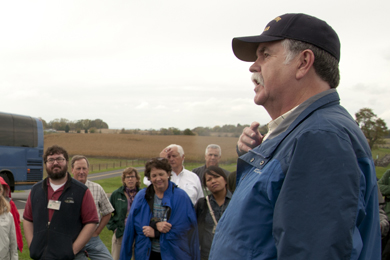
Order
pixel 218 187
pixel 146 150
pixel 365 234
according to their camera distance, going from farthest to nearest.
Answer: pixel 146 150, pixel 218 187, pixel 365 234

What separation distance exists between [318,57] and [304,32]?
0.11 meters

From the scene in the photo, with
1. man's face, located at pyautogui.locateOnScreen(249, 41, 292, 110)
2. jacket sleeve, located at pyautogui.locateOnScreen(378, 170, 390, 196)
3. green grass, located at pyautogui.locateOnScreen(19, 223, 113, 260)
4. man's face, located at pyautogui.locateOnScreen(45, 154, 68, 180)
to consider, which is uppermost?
man's face, located at pyautogui.locateOnScreen(249, 41, 292, 110)

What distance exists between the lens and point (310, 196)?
1003mm

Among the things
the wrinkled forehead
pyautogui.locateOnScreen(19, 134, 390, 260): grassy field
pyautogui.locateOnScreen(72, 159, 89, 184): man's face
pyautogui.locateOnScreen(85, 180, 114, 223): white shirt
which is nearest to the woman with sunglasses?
pyautogui.locateOnScreen(85, 180, 114, 223): white shirt

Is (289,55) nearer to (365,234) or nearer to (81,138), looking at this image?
(365,234)

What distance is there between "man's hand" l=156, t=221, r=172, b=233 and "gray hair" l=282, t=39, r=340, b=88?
3098 millimetres

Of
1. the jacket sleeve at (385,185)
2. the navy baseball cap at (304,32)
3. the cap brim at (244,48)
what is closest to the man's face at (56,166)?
the cap brim at (244,48)

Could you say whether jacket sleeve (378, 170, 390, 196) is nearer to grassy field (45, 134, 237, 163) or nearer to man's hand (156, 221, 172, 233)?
man's hand (156, 221, 172, 233)

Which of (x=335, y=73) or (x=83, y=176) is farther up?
(x=335, y=73)

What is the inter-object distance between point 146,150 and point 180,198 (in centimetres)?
3312

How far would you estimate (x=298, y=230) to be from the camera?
1.00 meters

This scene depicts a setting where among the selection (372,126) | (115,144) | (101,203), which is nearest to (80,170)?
(101,203)

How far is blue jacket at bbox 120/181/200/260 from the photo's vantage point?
3.98 meters

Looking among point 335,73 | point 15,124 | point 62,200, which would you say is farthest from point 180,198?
point 15,124
